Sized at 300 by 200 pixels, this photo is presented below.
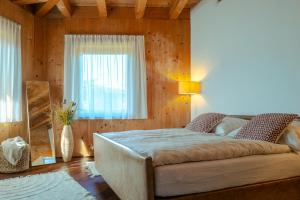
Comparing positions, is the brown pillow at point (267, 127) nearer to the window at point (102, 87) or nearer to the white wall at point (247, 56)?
the white wall at point (247, 56)

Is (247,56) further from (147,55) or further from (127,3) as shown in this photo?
(127,3)

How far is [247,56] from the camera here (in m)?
3.62

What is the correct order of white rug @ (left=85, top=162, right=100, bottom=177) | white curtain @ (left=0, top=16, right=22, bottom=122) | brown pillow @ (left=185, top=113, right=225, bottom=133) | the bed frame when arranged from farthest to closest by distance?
white curtain @ (left=0, top=16, right=22, bottom=122)
white rug @ (left=85, top=162, right=100, bottom=177)
brown pillow @ (left=185, top=113, right=225, bottom=133)
the bed frame

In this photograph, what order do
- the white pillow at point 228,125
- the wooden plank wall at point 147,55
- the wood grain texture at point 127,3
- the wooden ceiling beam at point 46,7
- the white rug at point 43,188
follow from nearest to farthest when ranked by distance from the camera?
the white rug at point 43,188
the white pillow at point 228,125
the wooden ceiling beam at point 46,7
the wood grain texture at point 127,3
the wooden plank wall at point 147,55

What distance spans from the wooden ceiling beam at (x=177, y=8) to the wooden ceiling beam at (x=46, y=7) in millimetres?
1966

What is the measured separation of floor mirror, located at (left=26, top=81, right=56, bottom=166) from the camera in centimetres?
452

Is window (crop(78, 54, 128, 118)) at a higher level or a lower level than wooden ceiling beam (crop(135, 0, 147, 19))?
lower

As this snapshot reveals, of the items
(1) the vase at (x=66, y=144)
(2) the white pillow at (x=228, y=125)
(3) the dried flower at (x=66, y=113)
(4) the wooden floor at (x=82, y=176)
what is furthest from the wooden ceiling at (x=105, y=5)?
(4) the wooden floor at (x=82, y=176)

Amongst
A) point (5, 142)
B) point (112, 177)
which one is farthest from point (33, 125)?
point (112, 177)

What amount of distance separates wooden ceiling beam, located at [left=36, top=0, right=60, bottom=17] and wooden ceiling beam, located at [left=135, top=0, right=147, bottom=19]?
1.32 metres

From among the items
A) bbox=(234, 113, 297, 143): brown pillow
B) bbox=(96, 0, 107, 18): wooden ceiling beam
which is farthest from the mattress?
bbox=(96, 0, 107, 18): wooden ceiling beam

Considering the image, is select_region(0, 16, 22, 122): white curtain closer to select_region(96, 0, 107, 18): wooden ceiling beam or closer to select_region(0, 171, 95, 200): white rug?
select_region(0, 171, 95, 200): white rug

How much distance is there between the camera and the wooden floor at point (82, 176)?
3.00m

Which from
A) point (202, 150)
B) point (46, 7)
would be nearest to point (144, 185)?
point (202, 150)
